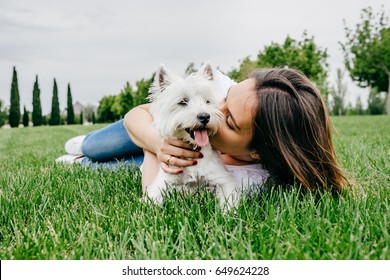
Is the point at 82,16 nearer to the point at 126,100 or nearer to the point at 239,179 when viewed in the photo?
the point at 239,179

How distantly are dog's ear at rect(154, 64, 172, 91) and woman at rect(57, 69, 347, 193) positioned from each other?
457mm

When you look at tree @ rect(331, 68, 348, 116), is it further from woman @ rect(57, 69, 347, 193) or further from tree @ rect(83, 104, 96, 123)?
woman @ rect(57, 69, 347, 193)

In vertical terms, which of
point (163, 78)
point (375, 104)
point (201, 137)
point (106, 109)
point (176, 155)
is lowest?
point (106, 109)

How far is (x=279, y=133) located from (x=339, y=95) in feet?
129

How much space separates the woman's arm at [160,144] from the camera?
3.02 m

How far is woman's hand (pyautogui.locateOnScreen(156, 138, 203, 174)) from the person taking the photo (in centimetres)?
301

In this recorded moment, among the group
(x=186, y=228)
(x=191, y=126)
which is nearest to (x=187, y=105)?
(x=191, y=126)

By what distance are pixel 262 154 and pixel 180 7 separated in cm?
182

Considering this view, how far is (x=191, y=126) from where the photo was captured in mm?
2938

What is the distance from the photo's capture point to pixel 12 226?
8.21 ft

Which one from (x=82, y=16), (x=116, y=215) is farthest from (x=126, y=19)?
(x=116, y=215)

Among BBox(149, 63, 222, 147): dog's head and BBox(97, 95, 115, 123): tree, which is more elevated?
BBox(149, 63, 222, 147): dog's head

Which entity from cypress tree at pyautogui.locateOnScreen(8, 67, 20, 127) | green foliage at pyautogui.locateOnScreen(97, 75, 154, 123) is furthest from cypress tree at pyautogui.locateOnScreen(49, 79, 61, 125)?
cypress tree at pyautogui.locateOnScreen(8, 67, 20, 127)

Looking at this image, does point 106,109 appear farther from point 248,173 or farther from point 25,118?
point 248,173
